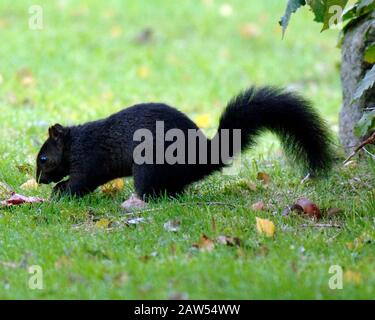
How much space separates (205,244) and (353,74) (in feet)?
7.94

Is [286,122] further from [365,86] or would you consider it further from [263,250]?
[263,250]

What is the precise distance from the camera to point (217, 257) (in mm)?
3898

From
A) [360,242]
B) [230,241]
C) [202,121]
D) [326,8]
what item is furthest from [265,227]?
[202,121]

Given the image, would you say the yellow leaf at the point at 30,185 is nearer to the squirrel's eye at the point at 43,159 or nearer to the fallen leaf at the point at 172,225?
the squirrel's eye at the point at 43,159

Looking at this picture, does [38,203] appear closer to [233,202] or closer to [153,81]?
[233,202]

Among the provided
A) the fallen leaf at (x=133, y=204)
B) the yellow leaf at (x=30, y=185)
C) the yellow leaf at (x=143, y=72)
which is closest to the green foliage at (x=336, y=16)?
the fallen leaf at (x=133, y=204)

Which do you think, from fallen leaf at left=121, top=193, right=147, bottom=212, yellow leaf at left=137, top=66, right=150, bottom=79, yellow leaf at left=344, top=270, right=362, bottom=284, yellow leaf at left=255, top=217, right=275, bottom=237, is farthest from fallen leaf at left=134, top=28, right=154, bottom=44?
yellow leaf at left=344, top=270, right=362, bottom=284

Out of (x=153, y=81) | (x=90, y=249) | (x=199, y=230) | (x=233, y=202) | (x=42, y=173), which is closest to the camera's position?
(x=90, y=249)

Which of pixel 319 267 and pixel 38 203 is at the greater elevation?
pixel 38 203

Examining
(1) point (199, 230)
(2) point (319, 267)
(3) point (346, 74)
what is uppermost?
(3) point (346, 74)

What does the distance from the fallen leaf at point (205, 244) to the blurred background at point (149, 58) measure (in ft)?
10.3

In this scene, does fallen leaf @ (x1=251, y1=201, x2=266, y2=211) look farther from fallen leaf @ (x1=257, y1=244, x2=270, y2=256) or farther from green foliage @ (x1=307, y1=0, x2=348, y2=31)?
green foliage @ (x1=307, y1=0, x2=348, y2=31)
